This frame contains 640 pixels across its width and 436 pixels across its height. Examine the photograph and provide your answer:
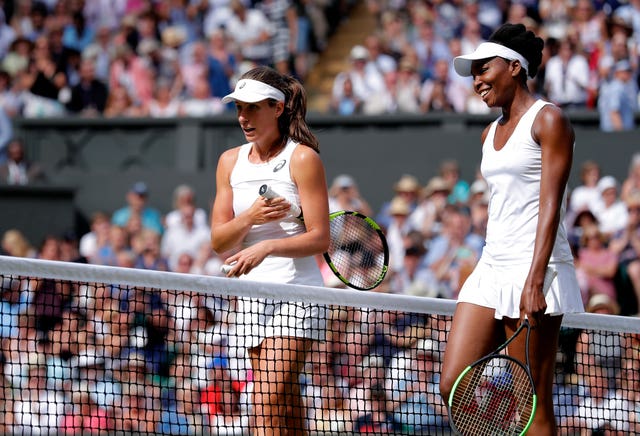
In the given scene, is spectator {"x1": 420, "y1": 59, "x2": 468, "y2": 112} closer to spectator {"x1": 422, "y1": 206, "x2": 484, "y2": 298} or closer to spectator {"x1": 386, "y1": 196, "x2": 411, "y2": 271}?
spectator {"x1": 386, "y1": 196, "x2": 411, "y2": 271}

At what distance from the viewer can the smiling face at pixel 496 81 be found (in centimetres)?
498

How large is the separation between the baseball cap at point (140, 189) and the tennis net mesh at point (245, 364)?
8.26 ft

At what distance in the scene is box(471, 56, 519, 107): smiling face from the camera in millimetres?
4980

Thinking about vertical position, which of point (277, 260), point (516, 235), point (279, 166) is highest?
point (279, 166)

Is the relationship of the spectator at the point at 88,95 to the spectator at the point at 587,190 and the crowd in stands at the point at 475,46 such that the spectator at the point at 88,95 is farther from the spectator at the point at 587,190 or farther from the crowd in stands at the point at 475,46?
the spectator at the point at 587,190

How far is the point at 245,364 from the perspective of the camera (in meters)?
6.41

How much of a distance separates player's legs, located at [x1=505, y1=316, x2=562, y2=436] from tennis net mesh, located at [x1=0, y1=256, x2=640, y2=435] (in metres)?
0.84

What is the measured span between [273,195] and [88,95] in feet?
34.0

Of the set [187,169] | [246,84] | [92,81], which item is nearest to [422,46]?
[187,169]

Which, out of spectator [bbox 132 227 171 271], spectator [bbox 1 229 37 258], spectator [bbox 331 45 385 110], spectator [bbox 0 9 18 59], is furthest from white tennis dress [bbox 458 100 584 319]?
spectator [bbox 0 9 18 59]

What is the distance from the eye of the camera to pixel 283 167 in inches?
210

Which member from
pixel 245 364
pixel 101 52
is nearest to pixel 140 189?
pixel 101 52

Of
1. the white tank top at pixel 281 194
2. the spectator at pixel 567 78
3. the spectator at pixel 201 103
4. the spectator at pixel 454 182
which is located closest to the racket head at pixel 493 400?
the white tank top at pixel 281 194

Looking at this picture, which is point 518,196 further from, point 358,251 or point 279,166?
point 358,251
